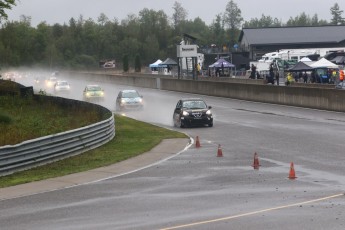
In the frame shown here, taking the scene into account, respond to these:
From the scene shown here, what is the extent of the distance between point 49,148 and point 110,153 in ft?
9.59

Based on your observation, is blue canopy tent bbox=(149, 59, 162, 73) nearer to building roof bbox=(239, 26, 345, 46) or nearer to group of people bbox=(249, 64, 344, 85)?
building roof bbox=(239, 26, 345, 46)

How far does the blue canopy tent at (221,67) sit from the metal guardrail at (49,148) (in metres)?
54.6

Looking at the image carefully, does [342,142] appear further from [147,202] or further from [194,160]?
[147,202]

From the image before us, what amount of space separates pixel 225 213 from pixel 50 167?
10.4m

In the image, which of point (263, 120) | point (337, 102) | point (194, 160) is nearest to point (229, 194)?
point (194, 160)

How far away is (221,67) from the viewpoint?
269 ft

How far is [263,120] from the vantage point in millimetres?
37531

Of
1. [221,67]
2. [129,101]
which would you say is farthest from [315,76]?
[221,67]

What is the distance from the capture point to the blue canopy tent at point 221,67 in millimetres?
81625

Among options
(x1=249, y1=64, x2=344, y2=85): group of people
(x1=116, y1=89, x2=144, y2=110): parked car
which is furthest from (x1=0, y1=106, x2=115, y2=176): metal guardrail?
(x1=249, y1=64, x2=344, y2=85): group of people

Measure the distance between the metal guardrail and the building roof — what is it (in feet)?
296

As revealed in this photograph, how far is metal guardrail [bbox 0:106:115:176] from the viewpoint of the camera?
20766 mm

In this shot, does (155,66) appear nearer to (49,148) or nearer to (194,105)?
(194,105)

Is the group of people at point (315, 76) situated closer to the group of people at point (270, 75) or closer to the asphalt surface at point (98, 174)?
the group of people at point (270, 75)
